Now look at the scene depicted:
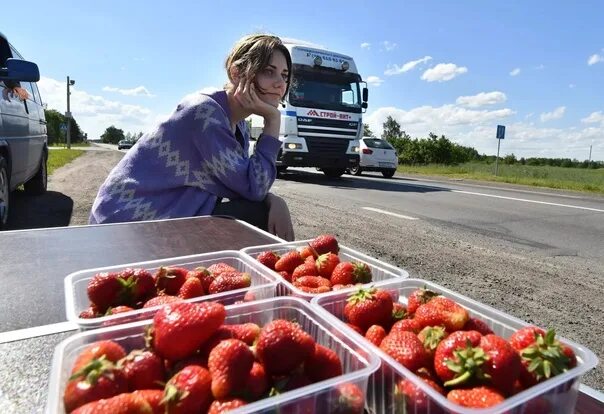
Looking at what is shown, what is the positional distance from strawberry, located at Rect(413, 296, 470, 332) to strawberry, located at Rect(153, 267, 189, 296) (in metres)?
0.60

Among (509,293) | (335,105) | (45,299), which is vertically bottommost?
(509,293)

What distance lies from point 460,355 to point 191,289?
63 cm

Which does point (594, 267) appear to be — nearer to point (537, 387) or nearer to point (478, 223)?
point (478, 223)

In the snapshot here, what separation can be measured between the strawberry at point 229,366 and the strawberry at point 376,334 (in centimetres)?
27

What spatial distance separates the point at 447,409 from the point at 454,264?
397 cm

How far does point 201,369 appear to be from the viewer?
710 millimetres

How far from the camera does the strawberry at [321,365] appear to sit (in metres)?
0.74

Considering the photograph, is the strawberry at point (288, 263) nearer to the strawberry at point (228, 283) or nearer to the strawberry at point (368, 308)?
the strawberry at point (228, 283)

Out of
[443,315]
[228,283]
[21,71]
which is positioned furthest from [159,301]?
[21,71]

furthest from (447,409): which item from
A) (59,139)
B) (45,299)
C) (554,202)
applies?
(59,139)

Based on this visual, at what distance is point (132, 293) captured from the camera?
1067 millimetres

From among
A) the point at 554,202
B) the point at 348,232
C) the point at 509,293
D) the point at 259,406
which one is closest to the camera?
the point at 259,406

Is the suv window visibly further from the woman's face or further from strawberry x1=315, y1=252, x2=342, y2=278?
strawberry x1=315, y1=252, x2=342, y2=278

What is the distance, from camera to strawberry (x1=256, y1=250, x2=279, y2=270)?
1.38 m
